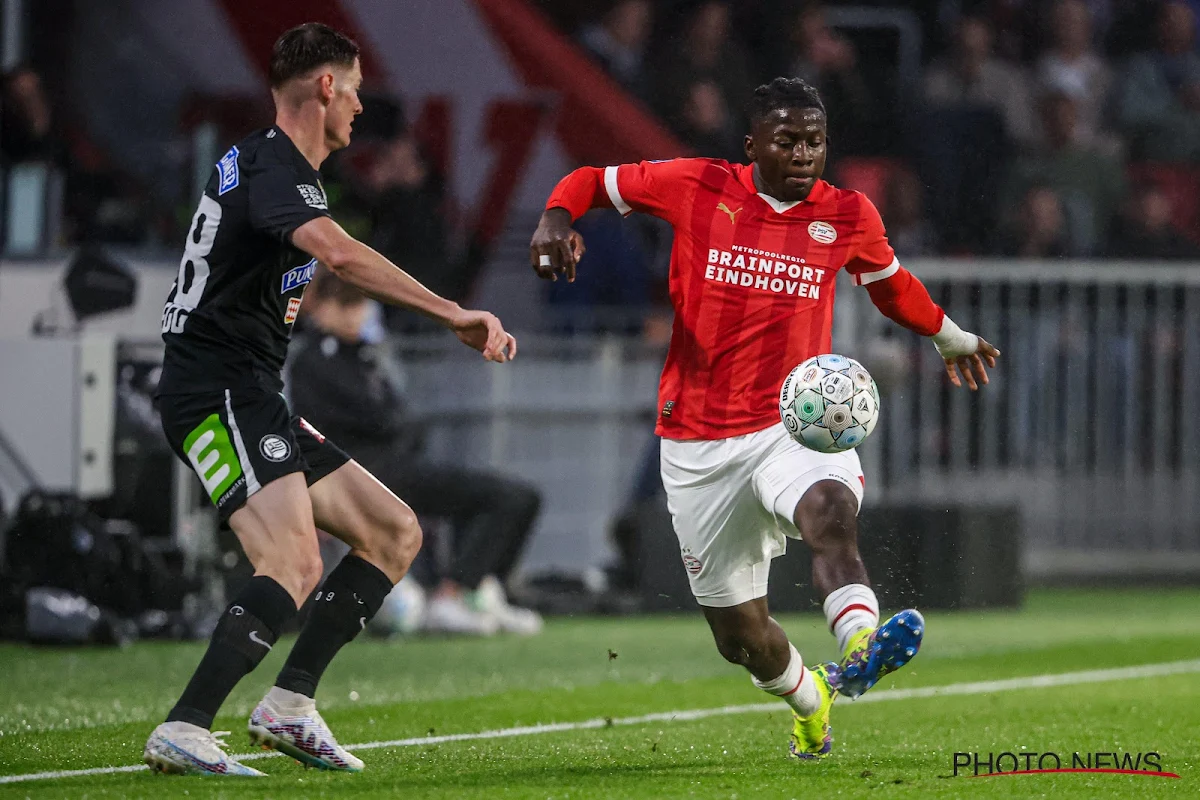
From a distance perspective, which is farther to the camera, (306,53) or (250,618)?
(306,53)

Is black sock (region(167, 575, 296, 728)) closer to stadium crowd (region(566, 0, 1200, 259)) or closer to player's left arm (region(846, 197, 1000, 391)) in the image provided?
player's left arm (region(846, 197, 1000, 391))

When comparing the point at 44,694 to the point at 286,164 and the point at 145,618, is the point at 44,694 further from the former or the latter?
the point at 286,164

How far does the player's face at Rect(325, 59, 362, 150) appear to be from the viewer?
575cm

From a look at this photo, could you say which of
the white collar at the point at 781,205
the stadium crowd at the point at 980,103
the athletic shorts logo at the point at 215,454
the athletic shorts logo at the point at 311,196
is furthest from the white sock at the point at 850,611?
the stadium crowd at the point at 980,103

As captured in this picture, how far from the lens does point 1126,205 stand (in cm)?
1562

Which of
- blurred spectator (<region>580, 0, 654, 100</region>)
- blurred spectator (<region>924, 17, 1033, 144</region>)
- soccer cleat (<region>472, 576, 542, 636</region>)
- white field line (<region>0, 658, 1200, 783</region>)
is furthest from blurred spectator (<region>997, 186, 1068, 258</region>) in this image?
white field line (<region>0, 658, 1200, 783</region>)

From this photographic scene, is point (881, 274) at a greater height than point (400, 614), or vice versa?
point (881, 274)

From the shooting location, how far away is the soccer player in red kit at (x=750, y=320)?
616 cm

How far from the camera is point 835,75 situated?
50.5 feet

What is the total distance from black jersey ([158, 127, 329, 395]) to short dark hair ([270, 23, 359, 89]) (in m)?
0.19

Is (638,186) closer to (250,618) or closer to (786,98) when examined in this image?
(786,98)

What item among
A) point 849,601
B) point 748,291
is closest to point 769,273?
point 748,291

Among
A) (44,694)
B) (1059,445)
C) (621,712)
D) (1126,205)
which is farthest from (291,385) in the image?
(1126,205)

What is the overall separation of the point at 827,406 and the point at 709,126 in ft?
29.9
